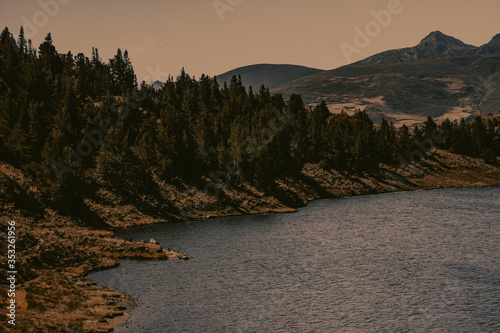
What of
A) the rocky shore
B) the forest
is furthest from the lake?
the forest

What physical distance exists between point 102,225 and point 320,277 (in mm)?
53875

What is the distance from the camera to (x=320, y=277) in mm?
57656

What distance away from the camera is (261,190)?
5005 inches

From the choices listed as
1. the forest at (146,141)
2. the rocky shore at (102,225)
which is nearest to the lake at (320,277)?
the rocky shore at (102,225)

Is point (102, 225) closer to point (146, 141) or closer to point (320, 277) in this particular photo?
point (146, 141)

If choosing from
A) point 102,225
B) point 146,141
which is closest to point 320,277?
point 102,225

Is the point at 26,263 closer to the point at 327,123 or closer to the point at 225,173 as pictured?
the point at 225,173

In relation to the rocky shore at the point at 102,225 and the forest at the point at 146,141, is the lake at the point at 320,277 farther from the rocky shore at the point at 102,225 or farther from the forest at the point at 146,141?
the forest at the point at 146,141

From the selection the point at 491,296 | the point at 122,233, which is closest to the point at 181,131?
the point at 122,233

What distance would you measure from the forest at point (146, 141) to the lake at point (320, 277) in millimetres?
21182

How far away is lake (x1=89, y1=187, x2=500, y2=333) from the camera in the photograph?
43375mm

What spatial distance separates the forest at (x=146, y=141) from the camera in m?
100

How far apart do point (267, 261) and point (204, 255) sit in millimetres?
10360

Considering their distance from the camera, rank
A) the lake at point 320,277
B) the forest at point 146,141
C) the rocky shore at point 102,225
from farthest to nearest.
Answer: the forest at point 146,141
the rocky shore at point 102,225
the lake at point 320,277
